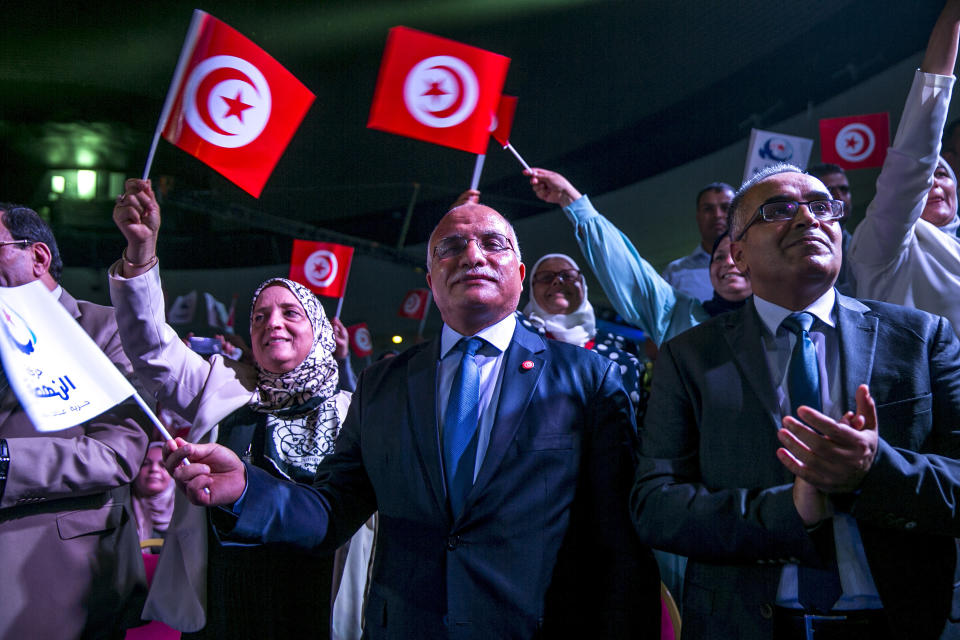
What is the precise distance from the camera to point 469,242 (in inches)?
60.3

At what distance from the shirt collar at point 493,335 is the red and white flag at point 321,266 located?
291 cm

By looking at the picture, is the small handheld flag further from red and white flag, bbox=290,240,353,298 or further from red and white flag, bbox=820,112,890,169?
red and white flag, bbox=820,112,890,169

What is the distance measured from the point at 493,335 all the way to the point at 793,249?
1.98 ft

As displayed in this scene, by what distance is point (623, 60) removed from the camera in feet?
24.4

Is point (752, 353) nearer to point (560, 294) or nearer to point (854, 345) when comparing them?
point (854, 345)

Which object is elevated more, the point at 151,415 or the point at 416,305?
the point at 151,415

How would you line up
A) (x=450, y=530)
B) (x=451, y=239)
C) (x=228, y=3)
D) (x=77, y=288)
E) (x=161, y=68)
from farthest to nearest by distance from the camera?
(x=77, y=288) → (x=161, y=68) → (x=228, y=3) → (x=451, y=239) → (x=450, y=530)

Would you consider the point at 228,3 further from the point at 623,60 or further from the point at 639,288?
the point at 639,288

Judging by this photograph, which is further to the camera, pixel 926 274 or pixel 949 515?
pixel 926 274

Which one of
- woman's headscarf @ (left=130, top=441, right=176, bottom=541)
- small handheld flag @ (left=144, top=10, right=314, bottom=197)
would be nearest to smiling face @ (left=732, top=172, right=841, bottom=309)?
small handheld flag @ (left=144, top=10, right=314, bottom=197)

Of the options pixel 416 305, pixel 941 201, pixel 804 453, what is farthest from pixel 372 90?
pixel 804 453

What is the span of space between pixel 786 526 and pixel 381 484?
0.74m

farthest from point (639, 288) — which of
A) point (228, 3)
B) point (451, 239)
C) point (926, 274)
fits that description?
point (228, 3)

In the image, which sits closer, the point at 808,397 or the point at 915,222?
the point at 808,397
